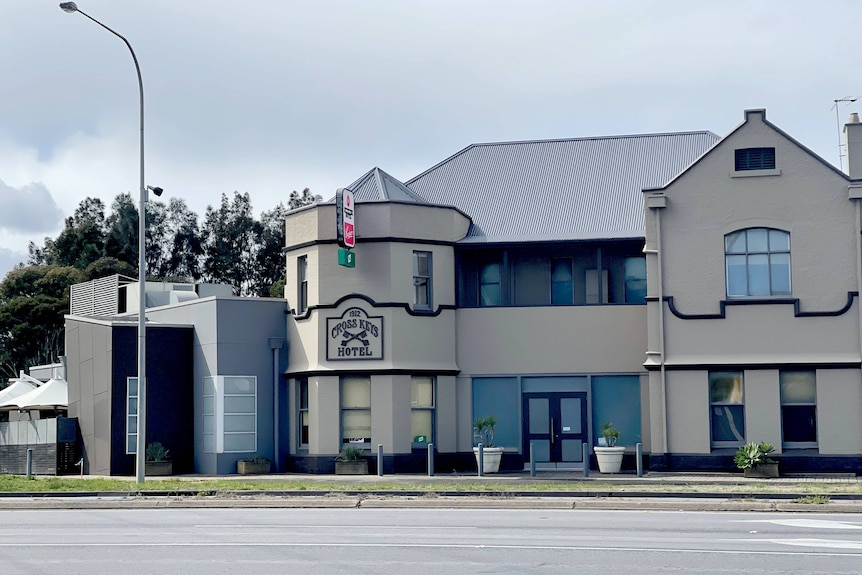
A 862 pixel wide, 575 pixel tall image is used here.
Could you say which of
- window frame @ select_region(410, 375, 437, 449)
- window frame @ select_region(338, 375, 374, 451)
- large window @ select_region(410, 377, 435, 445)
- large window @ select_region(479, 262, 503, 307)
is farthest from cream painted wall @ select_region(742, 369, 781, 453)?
window frame @ select_region(338, 375, 374, 451)

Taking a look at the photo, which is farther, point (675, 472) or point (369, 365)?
point (369, 365)

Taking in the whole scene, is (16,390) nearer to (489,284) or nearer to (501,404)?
(489,284)

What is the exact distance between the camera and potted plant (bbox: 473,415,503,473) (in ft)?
101

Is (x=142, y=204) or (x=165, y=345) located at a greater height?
(x=142, y=204)

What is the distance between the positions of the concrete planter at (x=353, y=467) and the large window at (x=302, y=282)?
4.49 m

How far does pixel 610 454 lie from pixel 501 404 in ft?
11.8

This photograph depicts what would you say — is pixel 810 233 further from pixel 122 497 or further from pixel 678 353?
pixel 122 497

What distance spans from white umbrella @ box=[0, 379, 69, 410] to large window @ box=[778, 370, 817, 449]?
2038 centimetres

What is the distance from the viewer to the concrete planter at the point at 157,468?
32.1 metres

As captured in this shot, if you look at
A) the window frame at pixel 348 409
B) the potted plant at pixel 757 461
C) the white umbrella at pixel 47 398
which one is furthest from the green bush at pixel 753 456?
the white umbrella at pixel 47 398

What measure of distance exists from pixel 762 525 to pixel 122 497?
13632 millimetres

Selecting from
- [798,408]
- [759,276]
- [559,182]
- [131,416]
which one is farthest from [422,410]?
[798,408]

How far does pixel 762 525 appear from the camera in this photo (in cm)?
1738

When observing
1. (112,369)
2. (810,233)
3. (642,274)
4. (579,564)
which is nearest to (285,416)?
(112,369)
